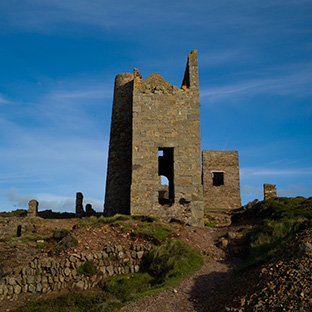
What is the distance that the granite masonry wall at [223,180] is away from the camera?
93.1 feet

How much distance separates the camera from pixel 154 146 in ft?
60.2

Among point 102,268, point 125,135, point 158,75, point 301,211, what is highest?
point 158,75

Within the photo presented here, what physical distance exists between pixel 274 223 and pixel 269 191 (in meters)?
12.9

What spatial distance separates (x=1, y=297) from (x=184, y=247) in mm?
6292

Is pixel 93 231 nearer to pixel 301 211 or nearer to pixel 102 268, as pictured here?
pixel 102 268

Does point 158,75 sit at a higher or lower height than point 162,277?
higher

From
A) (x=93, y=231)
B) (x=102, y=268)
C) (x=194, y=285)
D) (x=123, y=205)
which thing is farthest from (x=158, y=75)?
(x=194, y=285)

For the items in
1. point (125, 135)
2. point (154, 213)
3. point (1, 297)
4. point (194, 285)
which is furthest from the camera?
point (125, 135)

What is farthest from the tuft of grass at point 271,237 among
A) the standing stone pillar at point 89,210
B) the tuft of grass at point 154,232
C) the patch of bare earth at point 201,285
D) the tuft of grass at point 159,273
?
the standing stone pillar at point 89,210

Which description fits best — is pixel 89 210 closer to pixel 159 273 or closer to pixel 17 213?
pixel 17 213

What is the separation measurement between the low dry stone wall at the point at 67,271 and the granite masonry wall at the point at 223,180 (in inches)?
653

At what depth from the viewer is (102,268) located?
11.9 metres

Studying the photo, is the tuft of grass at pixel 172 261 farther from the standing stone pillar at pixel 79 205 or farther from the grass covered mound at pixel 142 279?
the standing stone pillar at pixel 79 205

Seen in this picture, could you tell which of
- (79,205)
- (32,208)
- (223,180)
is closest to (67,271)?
(79,205)
